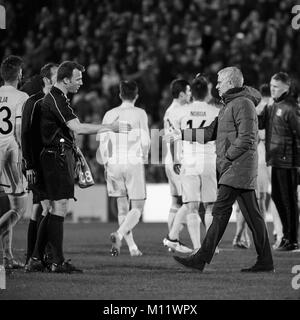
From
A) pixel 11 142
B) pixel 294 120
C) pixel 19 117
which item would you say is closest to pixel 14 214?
pixel 11 142

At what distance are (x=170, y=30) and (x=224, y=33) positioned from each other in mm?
1515

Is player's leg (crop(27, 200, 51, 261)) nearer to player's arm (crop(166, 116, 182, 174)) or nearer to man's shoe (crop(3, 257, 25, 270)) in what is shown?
man's shoe (crop(3, 257, 25, 270))

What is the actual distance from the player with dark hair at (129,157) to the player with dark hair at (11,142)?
1.80 meters

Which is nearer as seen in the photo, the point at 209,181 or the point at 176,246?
the point at 209,181

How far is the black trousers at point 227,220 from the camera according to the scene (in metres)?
10.1

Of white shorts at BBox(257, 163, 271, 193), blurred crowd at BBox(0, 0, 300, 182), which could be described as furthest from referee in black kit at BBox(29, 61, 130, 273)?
blurred crowd at BBox(0, 0, 300, 182)

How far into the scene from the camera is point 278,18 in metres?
24.3

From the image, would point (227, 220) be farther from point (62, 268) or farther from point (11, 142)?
point (11, 142)

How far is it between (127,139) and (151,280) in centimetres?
356

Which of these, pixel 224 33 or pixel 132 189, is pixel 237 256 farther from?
pixel 224 33

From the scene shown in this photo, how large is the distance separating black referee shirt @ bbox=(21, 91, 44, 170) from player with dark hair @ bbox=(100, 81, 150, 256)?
245 cm

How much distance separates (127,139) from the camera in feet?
43.1

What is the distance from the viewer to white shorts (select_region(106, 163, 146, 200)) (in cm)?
1304
